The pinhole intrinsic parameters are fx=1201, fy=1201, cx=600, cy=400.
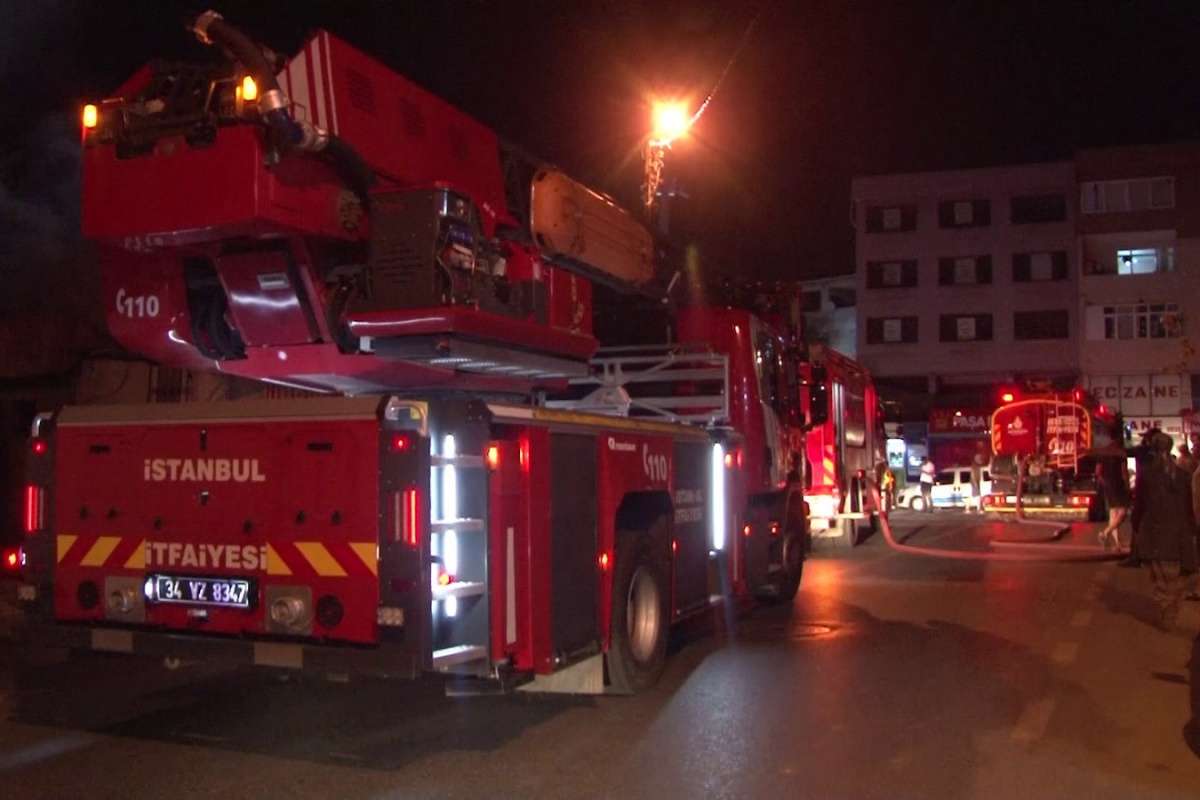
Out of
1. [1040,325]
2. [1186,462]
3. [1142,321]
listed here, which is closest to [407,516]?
[1186,462]

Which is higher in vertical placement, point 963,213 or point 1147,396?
point 963,213

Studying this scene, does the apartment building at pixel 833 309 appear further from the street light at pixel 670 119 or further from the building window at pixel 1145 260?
the street light at pixel 670 119

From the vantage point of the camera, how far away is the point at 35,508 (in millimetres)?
6961

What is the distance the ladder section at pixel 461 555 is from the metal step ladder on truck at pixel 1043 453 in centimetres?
2046

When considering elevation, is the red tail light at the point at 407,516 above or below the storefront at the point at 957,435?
below

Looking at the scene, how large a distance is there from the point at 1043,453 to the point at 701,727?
1989cm

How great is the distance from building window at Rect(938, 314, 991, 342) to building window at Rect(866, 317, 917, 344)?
1.25 m

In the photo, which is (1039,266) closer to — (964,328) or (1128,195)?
(964,328)

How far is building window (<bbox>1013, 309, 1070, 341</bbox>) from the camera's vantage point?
168 feet

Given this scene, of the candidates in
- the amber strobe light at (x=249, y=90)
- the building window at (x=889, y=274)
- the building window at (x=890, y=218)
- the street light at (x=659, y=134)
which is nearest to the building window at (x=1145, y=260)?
the building window at (x=889, y=274)

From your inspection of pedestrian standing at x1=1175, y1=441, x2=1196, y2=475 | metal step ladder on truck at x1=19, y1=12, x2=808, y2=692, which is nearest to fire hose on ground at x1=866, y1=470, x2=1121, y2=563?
pedestrian standing at x1=1175, y1=441, x2=1196, y2=475

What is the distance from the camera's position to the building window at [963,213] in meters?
52.7

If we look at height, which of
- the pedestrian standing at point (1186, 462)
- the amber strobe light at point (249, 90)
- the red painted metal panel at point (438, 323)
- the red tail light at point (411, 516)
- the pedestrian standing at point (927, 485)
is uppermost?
the amber strobe light at point (249, 90)

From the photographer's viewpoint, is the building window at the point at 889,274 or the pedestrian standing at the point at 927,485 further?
the building window at the point at 889,274
